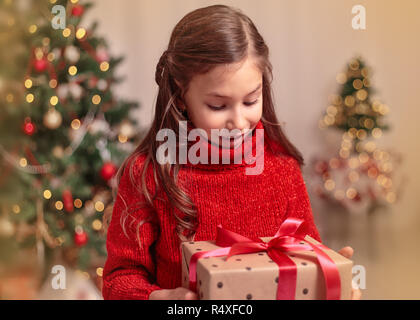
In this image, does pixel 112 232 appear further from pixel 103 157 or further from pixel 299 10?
pixel 299 10

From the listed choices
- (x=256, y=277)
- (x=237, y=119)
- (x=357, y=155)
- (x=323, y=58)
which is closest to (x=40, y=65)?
(x=237, y=119)

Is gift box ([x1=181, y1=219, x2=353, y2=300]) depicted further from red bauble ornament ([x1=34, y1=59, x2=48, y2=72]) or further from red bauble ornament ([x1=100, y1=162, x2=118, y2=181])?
red bauble ornament ([x1=34, y1=59, x2=48, y2=72])

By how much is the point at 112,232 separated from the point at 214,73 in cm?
41

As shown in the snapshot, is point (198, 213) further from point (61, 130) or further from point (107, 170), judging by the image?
point (61, 130)

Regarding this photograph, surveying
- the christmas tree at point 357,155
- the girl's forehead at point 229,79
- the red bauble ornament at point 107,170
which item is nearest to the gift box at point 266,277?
the girl's forehead at point 229,79

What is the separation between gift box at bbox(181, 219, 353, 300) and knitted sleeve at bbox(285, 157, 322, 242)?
28 centimetres

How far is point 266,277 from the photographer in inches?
31.1

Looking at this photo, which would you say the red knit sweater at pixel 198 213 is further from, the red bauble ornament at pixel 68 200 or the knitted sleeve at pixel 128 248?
the red bauble ornament at pixel 68 200

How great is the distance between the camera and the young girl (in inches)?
38.6

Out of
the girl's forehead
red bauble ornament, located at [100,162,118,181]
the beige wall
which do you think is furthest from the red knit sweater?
the beige wall

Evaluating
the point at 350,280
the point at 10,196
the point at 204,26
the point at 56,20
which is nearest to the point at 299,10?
the point at 56,20

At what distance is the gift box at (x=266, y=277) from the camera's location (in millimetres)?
779

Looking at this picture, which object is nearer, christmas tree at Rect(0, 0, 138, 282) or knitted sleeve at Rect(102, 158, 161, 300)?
knitted sleeve at Rect(102, 158, 161, 300)

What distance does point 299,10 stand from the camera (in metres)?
3.58
